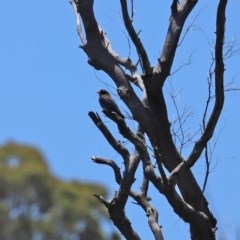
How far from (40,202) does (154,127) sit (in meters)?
22.4

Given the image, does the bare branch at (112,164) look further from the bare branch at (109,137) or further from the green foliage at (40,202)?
the green foliage at (40,202)

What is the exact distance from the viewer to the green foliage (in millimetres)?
25406

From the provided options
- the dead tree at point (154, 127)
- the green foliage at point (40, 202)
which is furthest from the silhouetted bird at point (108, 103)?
the green foliage at point (40, 202)

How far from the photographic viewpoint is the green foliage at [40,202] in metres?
25.4

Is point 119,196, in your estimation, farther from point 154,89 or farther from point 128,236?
point 154,89

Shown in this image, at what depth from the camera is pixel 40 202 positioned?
1045 inches

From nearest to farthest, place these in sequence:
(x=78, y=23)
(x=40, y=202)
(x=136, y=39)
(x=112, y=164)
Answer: (x=136, y=39), (x=112, y=164), (x=78, y=23), (x=40, y=202)

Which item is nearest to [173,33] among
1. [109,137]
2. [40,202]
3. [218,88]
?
[218,88]

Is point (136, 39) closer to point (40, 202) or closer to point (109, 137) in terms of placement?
point (109, 137)

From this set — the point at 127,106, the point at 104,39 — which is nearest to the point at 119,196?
the point at 127,106

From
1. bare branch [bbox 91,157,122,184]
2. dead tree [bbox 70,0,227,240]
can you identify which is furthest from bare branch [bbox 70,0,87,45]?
bare branch [bbox 91,157,122,184]


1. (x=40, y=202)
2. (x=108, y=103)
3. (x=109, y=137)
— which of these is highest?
(x=40, y=202)

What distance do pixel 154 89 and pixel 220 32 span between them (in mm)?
A: 421

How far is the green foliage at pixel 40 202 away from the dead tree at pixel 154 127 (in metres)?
19.5
